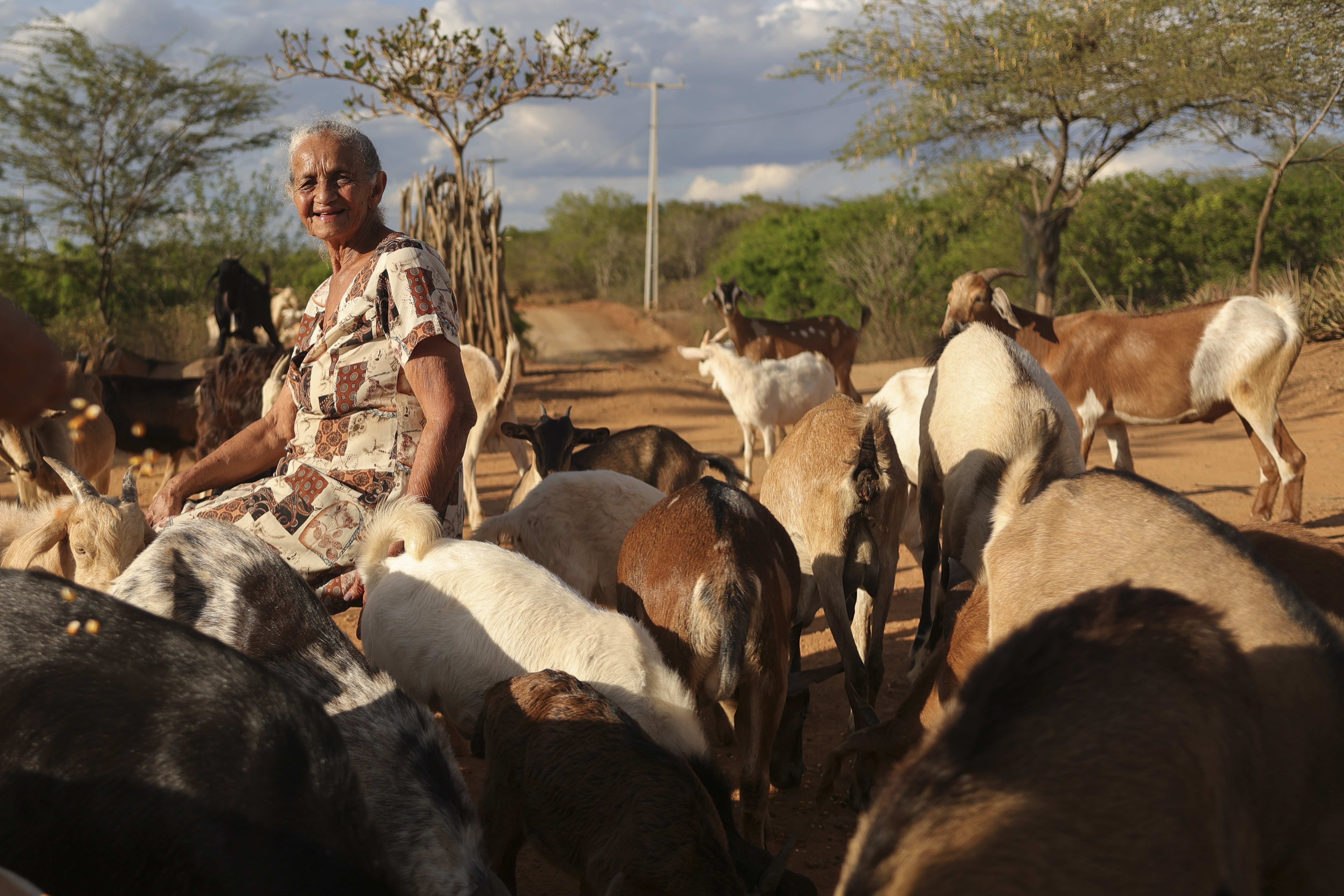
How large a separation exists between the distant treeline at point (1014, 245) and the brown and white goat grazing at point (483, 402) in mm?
7290

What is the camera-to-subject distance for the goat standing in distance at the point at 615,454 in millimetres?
6324

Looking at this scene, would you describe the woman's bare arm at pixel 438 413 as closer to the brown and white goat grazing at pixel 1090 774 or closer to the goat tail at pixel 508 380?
the brown and white goat grazing at pixel 1090 774

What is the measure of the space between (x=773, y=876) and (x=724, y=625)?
102 centimetres

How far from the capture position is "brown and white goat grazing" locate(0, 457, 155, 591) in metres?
3.36

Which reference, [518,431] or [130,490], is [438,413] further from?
[518,431]

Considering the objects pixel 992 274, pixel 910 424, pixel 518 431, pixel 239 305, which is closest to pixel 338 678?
pixel 518 431

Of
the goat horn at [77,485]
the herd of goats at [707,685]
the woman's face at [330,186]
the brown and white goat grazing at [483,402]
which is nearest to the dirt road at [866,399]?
the herd of goats at [707,685]

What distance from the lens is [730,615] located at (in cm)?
317

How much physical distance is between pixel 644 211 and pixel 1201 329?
4539cm

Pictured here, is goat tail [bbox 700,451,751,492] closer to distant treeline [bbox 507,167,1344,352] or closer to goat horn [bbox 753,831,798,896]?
goat horn [bbox 753,831,798,896]

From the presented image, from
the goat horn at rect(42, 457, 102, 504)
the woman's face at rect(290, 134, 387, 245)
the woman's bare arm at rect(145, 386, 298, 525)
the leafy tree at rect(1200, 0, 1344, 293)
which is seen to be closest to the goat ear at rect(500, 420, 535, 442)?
the woman's bare arm at rect(145, 386, 298, 525)

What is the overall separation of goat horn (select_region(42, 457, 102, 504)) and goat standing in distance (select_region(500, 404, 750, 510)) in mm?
2875

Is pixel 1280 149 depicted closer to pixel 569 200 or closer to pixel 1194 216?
pixel 1194 216

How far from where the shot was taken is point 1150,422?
8703 millimetres
